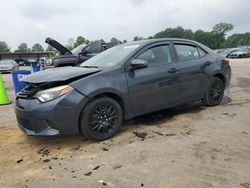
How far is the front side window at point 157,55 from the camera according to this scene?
6043mm

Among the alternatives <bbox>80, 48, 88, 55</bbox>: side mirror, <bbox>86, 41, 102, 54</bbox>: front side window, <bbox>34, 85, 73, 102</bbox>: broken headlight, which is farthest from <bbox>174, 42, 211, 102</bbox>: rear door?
<bbox>86, 41, 102, 54</bbox>: front side window

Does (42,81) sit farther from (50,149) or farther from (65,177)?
(65,177)

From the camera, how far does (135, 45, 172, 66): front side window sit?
6.04m

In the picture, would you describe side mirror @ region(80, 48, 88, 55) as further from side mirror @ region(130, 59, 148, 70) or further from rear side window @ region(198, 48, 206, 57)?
side mirror @ region(130, 59, 148, 70)

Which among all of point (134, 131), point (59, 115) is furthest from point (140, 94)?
point (59, 115)

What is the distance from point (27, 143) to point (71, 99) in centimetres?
118

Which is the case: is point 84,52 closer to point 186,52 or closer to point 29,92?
point 186,52

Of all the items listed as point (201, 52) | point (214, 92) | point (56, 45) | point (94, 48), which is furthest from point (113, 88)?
point (94, 48)

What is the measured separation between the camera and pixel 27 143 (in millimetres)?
5383

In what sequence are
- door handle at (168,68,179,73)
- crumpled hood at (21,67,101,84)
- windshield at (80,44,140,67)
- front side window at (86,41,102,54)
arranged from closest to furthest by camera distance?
crumpled hood at (21,67,101,84)
windshield at (80,44,140,67)
door handle at (168,68,179,73)
front side window at (86,41,102,54)

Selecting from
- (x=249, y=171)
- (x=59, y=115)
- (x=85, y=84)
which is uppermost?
(x=85, y=84)

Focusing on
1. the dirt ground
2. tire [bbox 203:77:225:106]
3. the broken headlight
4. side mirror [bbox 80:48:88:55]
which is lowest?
the dirt ground

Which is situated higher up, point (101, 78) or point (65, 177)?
point (101, 78)

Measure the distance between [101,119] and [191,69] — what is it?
2376 millimetres
